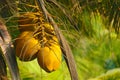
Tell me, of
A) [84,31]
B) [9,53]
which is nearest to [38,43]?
[9,53]

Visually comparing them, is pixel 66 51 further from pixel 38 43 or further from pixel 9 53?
pixel 9 53

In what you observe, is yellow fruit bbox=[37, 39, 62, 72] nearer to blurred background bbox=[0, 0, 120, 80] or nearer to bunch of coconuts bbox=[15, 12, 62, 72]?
bunch of coconuts bbox=[15, 12, 62, 72]

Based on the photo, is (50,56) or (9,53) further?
(9,53)

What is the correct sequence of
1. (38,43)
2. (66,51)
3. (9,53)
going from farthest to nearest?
(9,53), (38,43), (66,51)

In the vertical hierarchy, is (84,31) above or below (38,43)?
below

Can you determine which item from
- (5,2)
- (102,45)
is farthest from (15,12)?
(102,45)

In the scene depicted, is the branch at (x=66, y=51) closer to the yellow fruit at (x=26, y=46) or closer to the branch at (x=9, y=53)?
the yellow fruit at (x=26, y=46)

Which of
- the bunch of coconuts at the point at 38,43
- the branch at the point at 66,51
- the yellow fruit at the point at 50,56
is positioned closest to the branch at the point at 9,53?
the bunch of coconuts at the point at 38,43
